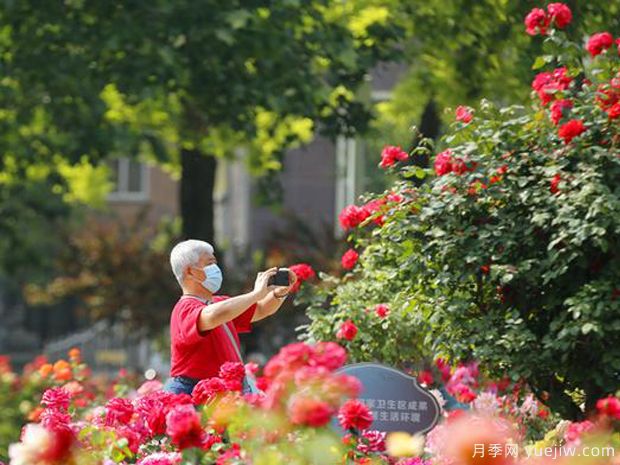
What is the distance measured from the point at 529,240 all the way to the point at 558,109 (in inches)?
28.5

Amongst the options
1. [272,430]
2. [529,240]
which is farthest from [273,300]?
[272,430]

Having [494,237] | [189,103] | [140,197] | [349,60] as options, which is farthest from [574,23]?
[140,197]

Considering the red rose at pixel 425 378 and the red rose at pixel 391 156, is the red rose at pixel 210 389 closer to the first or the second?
the red rose at pixel 391 156

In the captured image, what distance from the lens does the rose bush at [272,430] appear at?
17.3ft

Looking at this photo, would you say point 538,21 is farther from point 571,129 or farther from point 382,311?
point 382,311

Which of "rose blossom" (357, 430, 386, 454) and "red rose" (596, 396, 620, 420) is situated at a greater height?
"red rose" (596, 396, 620, 420)

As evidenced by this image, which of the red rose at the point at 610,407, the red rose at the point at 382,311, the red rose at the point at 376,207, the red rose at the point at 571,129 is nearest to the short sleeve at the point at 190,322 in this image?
the red rose at the point at 376,207

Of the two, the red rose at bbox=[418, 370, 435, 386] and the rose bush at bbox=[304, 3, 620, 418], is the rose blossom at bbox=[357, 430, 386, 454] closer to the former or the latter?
the rose bush at bbox=[304, 3, 620, 418]

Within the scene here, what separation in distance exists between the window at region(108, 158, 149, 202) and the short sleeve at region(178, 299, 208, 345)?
3707 cm

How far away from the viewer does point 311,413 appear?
5145 millimetres

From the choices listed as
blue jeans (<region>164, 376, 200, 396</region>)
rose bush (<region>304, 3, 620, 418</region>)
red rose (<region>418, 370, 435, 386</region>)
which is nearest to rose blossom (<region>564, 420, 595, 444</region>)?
rose bush (<region>304, 3, 620, 418</region>)

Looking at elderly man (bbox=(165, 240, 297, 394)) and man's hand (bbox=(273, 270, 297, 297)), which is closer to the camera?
elderly man (bbox=(165, 240, 297, 394))

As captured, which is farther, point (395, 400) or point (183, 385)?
point (395, 400)

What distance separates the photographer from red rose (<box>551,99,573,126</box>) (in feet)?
25.9
